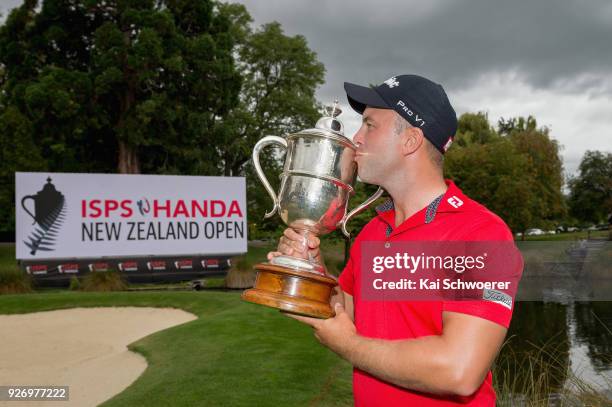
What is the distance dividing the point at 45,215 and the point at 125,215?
104 inches

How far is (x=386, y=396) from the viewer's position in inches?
91.0

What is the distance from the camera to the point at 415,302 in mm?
2211

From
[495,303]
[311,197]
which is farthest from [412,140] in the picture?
[495,303]

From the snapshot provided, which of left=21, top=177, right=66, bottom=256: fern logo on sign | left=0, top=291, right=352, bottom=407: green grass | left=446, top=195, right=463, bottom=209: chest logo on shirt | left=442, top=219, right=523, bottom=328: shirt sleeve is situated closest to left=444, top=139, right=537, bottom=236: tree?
left=21, top=177, right=66, bottom=256: fern logo on sign

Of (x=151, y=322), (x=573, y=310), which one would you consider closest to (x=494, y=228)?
(x=151, y=322)

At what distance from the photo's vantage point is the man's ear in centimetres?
234

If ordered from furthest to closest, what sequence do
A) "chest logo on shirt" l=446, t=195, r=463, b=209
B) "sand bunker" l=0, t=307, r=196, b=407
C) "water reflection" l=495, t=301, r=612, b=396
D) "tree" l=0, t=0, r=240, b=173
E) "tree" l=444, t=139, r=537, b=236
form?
"tree" l=444, t=139, r=537, b=236, "tree" l=0, t=0, r=240, b=173, "water reflection" l=495, t=301, r=612, b=396, "sand bunker" l=0, t=307, r=196, b=407, "chest logo on shirt" l=446, t=195, r=463, b=209

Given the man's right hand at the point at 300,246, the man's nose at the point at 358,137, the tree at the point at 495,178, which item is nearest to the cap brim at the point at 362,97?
the man's nose at the point at 358,137

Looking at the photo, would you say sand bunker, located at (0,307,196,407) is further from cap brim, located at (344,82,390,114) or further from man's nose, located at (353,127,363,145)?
cap brim, located at (344,82,390,114)

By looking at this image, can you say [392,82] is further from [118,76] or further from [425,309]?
[118,76]

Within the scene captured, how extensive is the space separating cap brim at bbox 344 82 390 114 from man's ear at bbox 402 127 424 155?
142mm

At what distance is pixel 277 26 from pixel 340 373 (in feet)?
109

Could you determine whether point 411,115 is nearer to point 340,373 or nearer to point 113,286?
point 340,373

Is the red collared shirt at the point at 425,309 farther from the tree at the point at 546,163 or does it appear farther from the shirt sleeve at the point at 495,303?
the tree at the point at 546,163
